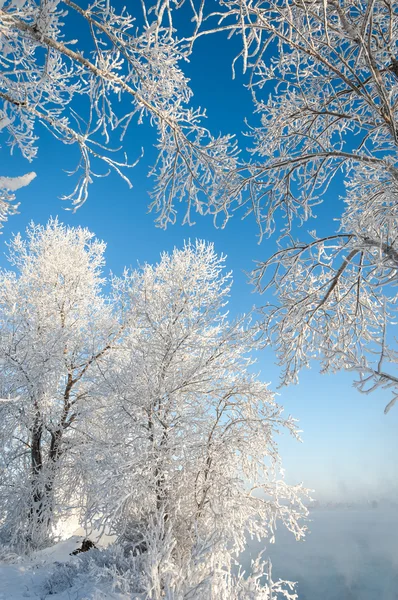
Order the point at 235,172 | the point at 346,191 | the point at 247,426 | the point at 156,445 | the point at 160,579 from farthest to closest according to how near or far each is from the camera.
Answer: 1. the point at 247,426
2. the point at 156,445
3. the point at 346,191
4. the point at 160,579
5. the point at 235,172

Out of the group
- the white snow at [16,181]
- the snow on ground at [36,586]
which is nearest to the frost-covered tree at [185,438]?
the snow on ground at [36,586]

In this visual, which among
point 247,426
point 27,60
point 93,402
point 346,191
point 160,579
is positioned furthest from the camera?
point 93,402

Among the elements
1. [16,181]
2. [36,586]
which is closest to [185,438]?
[36,586]

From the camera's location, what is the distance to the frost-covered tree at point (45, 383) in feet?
31.0

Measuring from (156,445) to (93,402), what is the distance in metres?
4.13

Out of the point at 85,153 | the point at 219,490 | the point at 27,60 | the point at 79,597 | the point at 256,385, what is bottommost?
the point at 79,597

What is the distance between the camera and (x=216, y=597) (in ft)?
14.7

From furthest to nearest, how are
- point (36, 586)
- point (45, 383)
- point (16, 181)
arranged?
point (45, 383) → point (36, 586) → point (16, 181)

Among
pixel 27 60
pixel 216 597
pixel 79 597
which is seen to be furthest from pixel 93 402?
pixel 27 60

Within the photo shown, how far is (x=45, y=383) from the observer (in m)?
9.39

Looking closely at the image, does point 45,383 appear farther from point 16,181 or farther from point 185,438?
point 16,181

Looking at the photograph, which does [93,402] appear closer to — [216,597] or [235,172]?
[216,597]

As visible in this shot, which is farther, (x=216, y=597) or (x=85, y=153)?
(x=216, y=597)

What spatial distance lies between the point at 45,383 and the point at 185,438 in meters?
4.05
